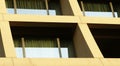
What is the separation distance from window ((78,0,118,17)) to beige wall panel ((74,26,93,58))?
2549 millimetres

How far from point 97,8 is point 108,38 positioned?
260cm

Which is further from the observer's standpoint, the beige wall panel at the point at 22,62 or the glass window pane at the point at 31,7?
the glass window pane at the point at 31,7

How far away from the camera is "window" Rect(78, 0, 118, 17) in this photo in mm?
25264

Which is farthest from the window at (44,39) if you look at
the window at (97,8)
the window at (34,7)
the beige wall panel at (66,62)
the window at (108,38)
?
the beige wall panel at (66,62)

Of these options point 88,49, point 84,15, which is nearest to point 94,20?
point 84,15

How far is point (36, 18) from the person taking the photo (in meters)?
22.1

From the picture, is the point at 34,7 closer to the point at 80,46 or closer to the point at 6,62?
the point at 80,46

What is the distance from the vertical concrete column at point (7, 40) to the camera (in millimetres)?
18828

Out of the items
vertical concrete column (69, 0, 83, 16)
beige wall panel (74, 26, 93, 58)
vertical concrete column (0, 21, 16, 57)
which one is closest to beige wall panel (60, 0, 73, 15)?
vertical concrete column (69, 0, 83, 16)

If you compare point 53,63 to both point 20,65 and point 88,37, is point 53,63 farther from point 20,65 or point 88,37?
point 88,37

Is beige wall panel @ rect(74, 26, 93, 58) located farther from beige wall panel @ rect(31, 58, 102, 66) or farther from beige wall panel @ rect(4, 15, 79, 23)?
beige wall panel @ rect(31, 58, 102, 66)

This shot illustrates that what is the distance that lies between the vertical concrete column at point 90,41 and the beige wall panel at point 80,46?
20 centimetres

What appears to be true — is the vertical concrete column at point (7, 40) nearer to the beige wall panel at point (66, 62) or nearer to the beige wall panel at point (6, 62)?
the beige wall panel at point (6, 62)

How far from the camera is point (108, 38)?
2486cm
